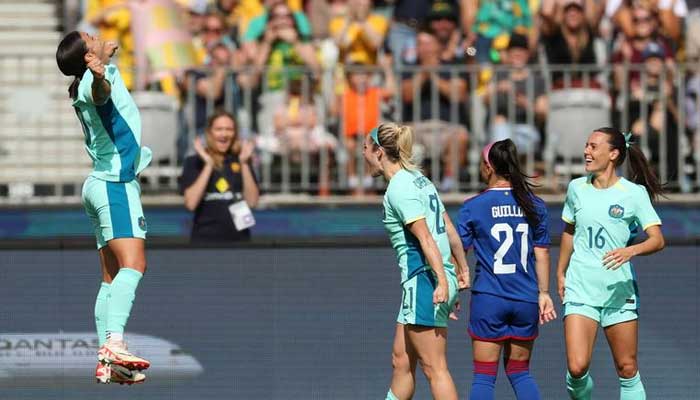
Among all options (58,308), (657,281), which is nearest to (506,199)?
(657,281)

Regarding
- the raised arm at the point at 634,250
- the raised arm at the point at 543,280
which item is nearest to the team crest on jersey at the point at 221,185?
the raised arm at the point at 543,280

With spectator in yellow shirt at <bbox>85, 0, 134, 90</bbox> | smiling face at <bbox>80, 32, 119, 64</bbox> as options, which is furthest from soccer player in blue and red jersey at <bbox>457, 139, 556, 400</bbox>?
spectator in yellow shirt at <bbox>85, 0, 134, 90</bbox>

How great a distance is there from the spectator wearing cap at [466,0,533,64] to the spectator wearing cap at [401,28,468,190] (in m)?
0.79

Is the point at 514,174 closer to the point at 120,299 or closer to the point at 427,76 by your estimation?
the point at 120,299

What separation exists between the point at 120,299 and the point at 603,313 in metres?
2.92

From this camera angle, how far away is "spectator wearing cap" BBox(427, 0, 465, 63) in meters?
14.1

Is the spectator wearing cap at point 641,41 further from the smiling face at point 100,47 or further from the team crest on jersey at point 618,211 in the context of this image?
the smiling face at point 100,47

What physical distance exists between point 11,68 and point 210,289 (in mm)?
4077

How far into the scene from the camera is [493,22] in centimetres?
1452

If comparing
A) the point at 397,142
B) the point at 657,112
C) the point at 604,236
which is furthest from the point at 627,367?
the point at 657,112

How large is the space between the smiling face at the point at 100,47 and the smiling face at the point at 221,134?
2466 millimetres

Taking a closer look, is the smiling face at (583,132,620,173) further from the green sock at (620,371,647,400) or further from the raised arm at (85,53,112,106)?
the raised arm at (85,53,112,106)

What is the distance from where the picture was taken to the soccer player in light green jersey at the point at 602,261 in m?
9.19

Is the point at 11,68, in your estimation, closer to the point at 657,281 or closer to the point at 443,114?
the point at 443,114
